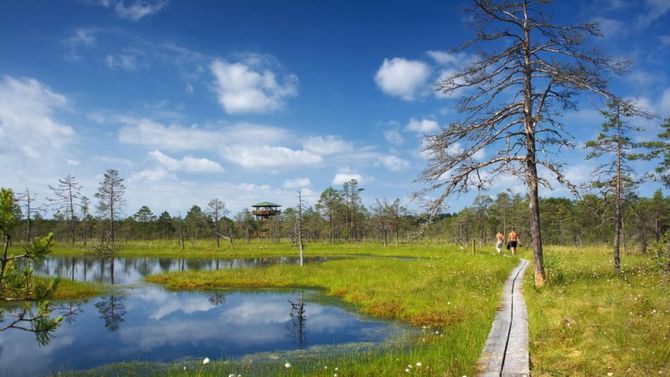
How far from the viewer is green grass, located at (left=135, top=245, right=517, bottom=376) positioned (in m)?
9.73

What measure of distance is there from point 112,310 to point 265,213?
8062 centimetres

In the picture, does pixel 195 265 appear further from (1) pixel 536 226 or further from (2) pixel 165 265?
(1) pixel 536 226

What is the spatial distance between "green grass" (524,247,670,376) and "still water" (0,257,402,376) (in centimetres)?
560

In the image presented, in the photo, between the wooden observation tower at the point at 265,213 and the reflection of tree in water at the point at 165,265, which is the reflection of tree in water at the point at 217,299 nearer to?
the reflection of tree in water at the point at 165,265

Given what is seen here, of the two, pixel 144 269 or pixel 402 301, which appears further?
pixel 144 269

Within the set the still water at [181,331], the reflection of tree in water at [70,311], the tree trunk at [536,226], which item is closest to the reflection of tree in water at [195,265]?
the still water at [181,331]

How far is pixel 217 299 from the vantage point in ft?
85.9

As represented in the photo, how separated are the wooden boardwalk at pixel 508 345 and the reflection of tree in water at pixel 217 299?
1585 centimetres

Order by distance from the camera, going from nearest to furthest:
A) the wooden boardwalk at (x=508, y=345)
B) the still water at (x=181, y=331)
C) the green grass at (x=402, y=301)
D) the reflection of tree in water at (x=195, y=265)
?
the wooden boardwalk at (x=508, y=345) → the green grass at (x=402, y=301) → the still water at (x=181, y=331) → the reflection of tree in water at (x=195, y=265)

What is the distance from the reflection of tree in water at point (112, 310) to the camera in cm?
1980

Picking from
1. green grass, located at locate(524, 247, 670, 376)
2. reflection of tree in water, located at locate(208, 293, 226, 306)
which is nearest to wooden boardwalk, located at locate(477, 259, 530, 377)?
green grass, located at locate(524, 247, 670, 376)

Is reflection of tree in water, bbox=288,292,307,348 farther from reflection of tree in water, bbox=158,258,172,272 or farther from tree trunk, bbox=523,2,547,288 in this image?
reflection of tree in water, bbox=158,258,172,272

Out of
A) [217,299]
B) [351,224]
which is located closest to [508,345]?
[217,299]

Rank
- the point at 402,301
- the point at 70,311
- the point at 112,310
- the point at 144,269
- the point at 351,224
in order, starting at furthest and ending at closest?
the point at 351,224 → the point at 144,269 → the point at 112,310 → the point at 70,311 → the point at 402,301
